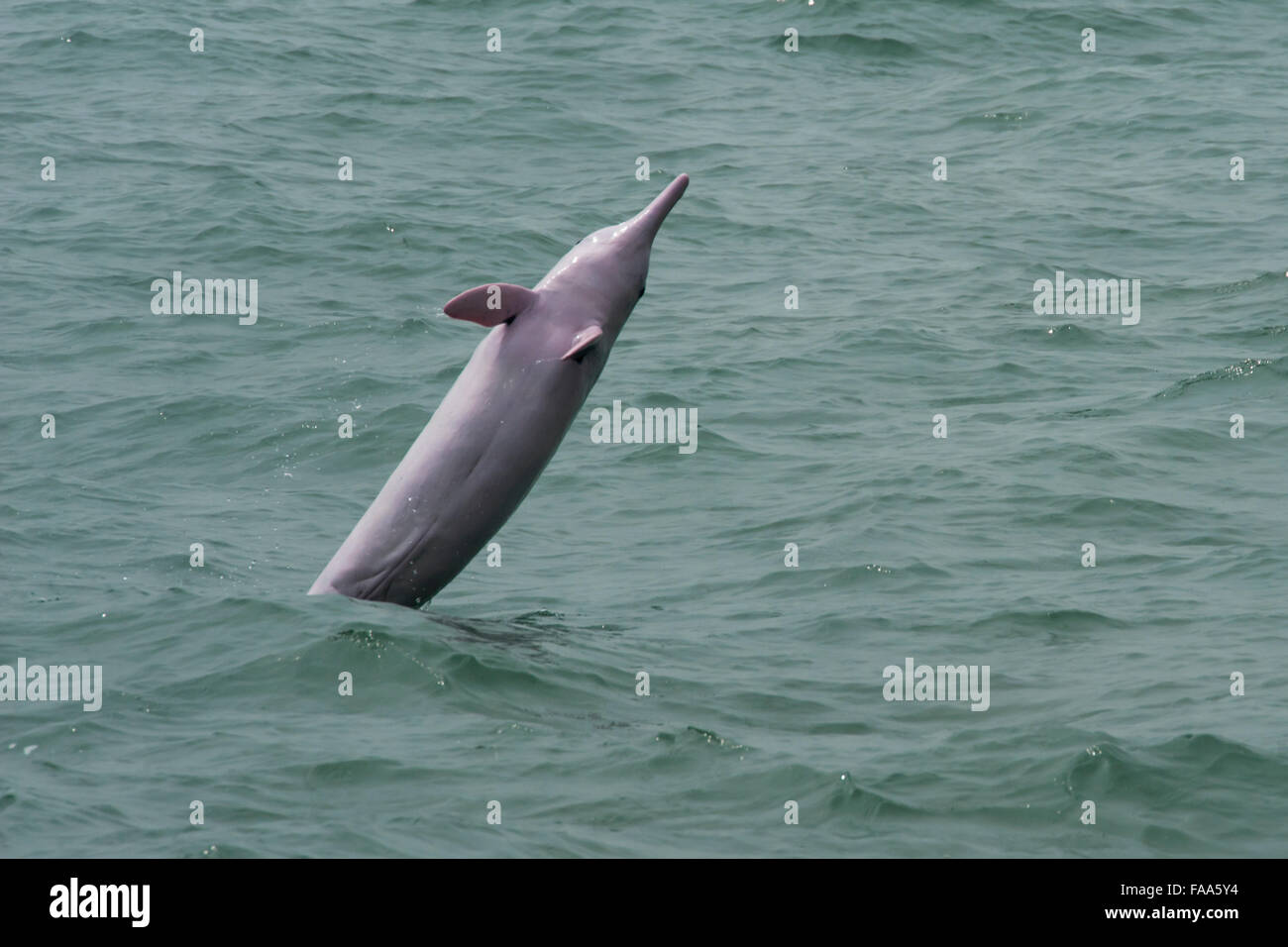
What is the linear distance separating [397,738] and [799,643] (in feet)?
12.0

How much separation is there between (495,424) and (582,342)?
2.66ft

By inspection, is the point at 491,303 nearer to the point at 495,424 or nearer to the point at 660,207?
the point at 495,424

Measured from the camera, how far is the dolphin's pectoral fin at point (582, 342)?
12477 millimetres

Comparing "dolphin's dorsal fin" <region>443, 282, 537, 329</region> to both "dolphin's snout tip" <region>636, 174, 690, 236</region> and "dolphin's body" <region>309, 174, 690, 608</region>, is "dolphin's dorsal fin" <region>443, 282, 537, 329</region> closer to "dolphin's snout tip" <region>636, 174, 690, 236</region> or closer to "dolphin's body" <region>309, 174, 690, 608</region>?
"dolphin's body" <region>309, 174, 690, 608</region>

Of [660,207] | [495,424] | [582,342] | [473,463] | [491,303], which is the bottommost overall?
[473,463]

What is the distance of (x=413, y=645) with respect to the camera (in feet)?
41.2

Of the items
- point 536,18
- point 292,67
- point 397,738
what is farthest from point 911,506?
point 536,18

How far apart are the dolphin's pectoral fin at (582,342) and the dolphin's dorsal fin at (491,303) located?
0.45 meters

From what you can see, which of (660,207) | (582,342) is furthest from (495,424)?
(660,207)

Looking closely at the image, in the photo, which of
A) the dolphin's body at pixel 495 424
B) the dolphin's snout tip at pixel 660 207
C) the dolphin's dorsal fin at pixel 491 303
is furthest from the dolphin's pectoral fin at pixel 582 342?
the dolphin's snout tip at pixel 660 207

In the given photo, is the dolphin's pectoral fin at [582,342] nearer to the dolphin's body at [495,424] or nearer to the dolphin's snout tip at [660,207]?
the dolphin's body at [495,424]

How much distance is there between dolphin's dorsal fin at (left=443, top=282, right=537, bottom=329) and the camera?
1224cm

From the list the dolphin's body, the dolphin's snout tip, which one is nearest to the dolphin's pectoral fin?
the dolphin's body

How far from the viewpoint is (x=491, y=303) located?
12.5 meters
